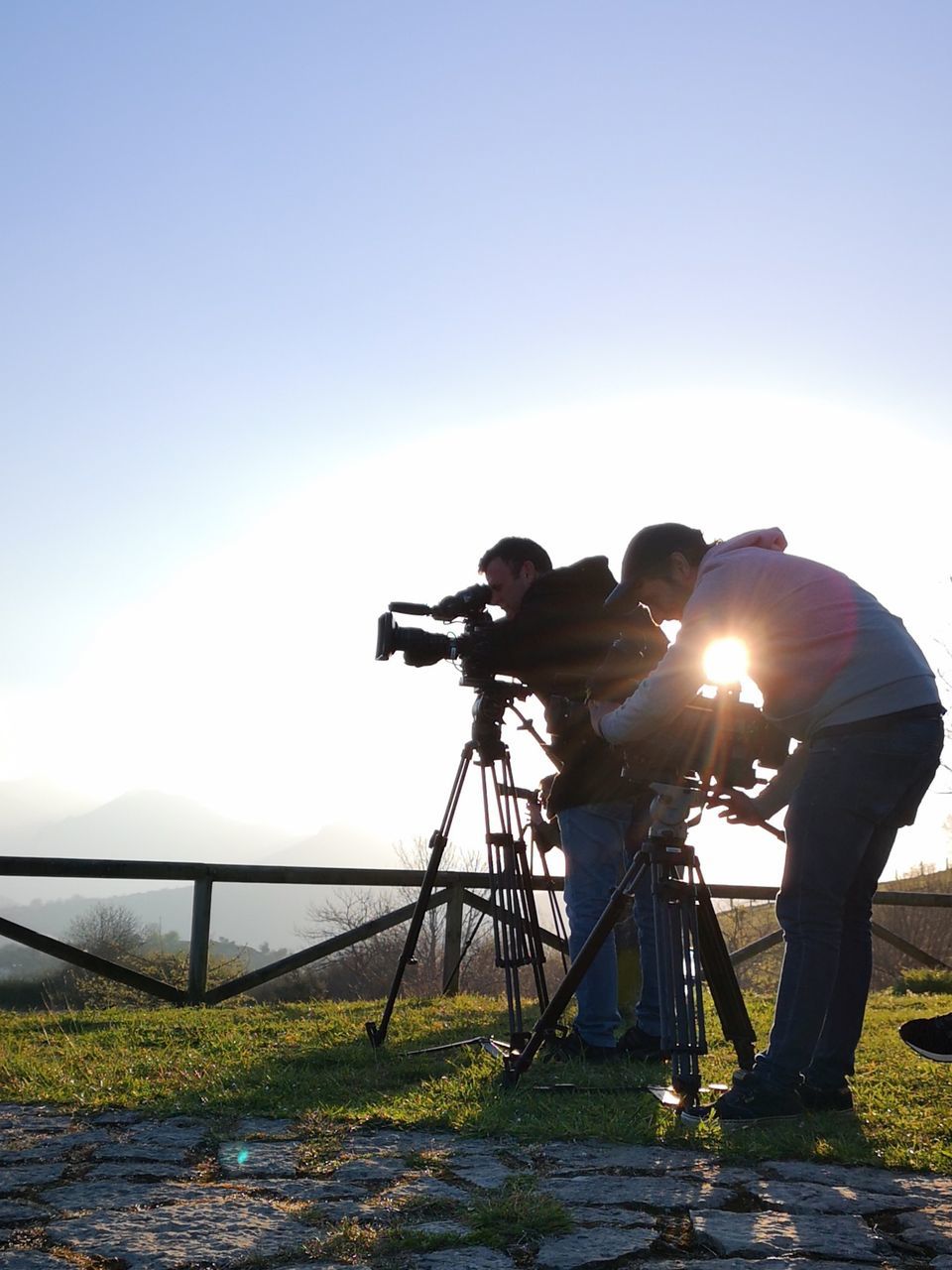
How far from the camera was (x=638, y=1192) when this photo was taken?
7.94ft

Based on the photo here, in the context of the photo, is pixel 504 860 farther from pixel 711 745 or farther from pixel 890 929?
pixel 890 929

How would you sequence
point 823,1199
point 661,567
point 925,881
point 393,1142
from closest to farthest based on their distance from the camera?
point 823,1199, point 393,1142, point 661,567, point 925,881

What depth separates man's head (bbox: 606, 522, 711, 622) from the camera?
355 cm

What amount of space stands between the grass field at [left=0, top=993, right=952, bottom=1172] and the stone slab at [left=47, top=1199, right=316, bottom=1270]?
799 millimetres

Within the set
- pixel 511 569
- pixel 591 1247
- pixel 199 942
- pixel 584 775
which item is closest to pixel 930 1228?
pixel 591 1247

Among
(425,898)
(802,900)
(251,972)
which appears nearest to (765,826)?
(802,900)

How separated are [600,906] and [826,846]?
1326 mm

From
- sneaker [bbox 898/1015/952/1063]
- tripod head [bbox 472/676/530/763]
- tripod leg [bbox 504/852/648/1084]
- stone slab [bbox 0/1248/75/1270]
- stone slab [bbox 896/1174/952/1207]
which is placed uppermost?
tripod head [bbox 472/676/530/763]

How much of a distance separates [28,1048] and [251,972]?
245cm

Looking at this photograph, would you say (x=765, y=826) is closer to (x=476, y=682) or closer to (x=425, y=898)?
(x=476, y=682)

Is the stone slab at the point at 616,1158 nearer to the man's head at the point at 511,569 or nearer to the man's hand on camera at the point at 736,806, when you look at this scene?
the man's hand on camera at the point at 736,806

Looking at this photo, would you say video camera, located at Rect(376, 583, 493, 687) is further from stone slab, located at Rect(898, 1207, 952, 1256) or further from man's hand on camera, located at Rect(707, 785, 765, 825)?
stone slab, located at Rect(898, 1207, 952, 1256)

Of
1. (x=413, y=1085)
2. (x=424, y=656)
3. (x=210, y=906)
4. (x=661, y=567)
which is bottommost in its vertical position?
(x=413, y=1085)

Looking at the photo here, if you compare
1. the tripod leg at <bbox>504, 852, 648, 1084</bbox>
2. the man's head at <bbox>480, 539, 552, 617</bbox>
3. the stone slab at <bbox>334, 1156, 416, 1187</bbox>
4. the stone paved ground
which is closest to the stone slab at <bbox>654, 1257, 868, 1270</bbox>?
the stone paved ground
